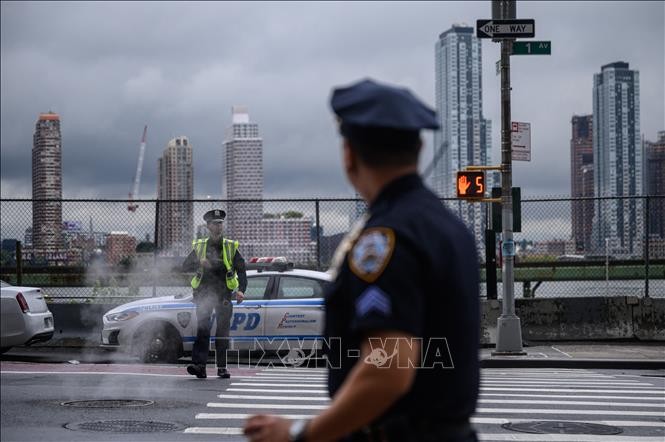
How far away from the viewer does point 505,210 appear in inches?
648

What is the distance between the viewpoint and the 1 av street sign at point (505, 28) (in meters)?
16.0

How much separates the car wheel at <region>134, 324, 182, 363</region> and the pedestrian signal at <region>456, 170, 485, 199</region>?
5.05m

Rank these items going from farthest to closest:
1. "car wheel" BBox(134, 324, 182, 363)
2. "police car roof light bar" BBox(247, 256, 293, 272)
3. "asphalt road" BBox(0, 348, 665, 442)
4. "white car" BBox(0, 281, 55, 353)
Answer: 1. "police car roof light bar" BBox(247, 256, 293, 272)
2. "car wheel" BBox(134, 324, 182, 363)
3. "asphalt road" BBox(0, 348, 665, 442)
4. "white car" BBox(0, 281, 55, 353)

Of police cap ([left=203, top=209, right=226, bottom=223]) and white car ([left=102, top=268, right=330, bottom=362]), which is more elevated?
police cap ([left=203, top=209, right=226, bottom=223])

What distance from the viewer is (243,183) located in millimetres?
66625

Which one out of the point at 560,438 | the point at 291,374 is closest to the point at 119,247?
the point at 291,374

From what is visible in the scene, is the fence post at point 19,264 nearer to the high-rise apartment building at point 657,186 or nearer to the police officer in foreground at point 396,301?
the high-rise apartment building at point 657,186

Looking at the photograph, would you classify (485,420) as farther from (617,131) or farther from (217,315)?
(617,131)

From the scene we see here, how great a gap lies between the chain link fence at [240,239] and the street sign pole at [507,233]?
2.58 m

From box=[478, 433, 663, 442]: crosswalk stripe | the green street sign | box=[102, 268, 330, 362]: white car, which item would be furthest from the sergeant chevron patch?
the green street sign

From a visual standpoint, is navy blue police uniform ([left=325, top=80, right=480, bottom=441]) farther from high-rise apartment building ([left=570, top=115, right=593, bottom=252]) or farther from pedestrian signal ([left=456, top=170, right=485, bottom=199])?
high-rise apartment building ([left=570, top=115, right=593, bottom=252])

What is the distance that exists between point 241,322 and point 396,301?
41.5 ft

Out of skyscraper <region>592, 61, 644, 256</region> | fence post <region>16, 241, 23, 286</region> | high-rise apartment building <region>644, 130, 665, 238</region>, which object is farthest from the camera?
skyscraper <region>592, 61, 644, 256</region>

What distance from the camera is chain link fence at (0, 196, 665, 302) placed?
62.6 feet
